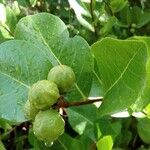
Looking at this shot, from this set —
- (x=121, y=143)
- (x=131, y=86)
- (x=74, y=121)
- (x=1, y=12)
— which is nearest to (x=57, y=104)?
(x=131, y=86)

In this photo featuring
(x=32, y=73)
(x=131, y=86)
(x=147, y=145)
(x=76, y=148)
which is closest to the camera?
(x=131, y=86)

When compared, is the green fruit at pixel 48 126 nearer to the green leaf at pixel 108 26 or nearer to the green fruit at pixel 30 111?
the green fruit at pixel 30 111

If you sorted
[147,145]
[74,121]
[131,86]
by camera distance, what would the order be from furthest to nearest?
1. [147,145]
2. [74,121]
3. [131,86]

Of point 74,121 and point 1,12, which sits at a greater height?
point 1,12

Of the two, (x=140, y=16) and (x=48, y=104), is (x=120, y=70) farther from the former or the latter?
(x=140, y=16)

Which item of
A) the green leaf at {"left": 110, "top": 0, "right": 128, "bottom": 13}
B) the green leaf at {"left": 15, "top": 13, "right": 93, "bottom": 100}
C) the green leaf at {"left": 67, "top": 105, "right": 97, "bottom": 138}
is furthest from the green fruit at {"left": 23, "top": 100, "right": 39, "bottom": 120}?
the green leaf at {"left": 110, "top": 0, "right": 128, "bottom": 13}

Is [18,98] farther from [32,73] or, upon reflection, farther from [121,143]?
[121,143]

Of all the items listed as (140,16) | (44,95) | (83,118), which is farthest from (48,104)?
(140,16)
